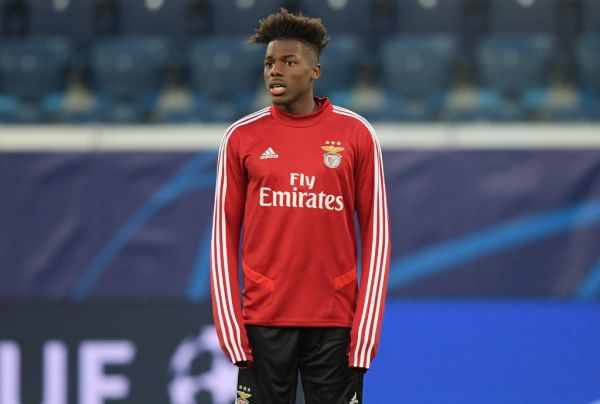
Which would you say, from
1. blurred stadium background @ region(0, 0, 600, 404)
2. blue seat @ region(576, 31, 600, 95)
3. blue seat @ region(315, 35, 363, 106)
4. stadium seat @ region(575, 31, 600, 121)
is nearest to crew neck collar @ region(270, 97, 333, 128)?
blurred stadium background @ region(0, 0, 600, 404)

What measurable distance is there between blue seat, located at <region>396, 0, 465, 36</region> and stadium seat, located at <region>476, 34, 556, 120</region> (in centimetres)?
41

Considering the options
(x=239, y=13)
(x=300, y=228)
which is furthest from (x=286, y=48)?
(x=239, y=13)

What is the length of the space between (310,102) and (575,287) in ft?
7.44

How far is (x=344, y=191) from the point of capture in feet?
9.56

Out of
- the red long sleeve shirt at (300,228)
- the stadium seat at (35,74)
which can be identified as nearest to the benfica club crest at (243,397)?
the red long sleeve shirt at (300,228)

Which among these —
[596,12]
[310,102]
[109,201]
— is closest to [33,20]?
[109,201]

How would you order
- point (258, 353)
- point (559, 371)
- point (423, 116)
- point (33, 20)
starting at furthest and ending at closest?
1. point (33, 20)
2. point (423, 116)
3. point (559, 371)
4. point (258, 353)

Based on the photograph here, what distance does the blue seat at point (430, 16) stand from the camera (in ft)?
22.7

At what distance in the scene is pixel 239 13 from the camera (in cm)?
706

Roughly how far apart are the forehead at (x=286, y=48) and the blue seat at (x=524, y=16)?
4311 millimetres

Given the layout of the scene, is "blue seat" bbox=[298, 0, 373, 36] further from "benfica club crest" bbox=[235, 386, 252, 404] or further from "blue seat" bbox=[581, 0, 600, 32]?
"benfica club crest" bbox=[235, 386, 252, 404]

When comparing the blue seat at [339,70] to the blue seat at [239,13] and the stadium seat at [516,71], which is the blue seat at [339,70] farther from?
the stadium seat at [516,71]

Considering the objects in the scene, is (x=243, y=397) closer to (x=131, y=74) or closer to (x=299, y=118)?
(x=299, y=118)

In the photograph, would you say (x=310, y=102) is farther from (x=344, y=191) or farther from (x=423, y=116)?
(x=423, y=116)
